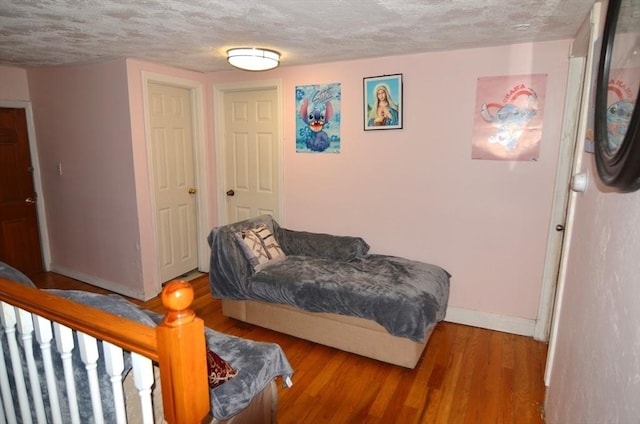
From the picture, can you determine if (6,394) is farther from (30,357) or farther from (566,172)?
(566,172)

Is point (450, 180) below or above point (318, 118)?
below

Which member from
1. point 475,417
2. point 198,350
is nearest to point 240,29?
point 198,350

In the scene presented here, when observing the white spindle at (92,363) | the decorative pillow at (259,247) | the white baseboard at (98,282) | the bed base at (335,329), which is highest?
the white spindle at (92,363)

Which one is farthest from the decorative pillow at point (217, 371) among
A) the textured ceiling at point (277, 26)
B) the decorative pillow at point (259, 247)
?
the textured ceiling at point (277, 26)

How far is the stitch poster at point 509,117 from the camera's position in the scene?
272cm

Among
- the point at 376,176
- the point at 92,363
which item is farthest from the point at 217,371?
the point at 376,176

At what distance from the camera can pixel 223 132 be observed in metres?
4.10

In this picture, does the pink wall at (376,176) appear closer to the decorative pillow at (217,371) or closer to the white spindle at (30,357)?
the decorative pillow at (217,371)

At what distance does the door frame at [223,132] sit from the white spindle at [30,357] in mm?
2720

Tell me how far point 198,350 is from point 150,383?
0.24m

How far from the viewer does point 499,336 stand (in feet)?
9.71

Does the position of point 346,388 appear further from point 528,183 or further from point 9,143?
point 9,143

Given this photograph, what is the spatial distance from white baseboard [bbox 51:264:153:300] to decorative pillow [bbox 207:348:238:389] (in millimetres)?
2420

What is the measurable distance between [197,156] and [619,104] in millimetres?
3813
